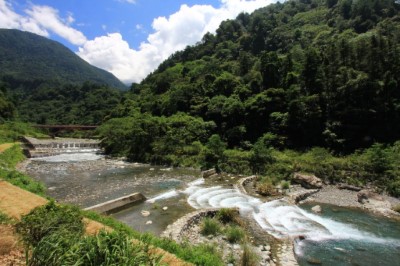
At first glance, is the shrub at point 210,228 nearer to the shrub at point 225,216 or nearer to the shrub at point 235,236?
the shrub at point 235,236

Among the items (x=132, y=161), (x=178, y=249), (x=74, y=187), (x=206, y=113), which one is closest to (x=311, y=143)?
(x=206, y=113)

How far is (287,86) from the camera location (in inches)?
1873

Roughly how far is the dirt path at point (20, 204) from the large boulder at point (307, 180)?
63.9 ft

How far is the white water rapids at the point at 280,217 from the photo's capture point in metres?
15.9

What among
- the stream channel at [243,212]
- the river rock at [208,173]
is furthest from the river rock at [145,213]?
the river rock at [208,173]

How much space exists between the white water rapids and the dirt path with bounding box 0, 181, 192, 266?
8722mm

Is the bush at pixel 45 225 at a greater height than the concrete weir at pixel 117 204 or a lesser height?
greater

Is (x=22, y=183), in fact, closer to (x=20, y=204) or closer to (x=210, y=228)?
(x=20, y=204)

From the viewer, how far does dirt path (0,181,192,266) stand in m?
9.39

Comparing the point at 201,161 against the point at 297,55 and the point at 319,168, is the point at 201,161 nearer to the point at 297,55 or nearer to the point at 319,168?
the point at 319,168

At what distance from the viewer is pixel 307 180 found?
2620 centimetres

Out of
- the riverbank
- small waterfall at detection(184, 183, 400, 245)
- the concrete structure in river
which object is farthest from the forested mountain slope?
small waterfall at detection(184, 183, 400, 245)

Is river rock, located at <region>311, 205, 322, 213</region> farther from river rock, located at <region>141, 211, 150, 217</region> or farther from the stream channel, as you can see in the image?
river rock, located at <region>141, 211, 150, 217</region>

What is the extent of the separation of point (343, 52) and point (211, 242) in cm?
3761
